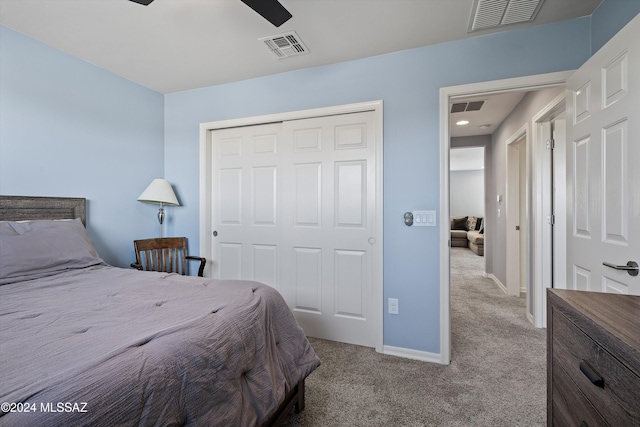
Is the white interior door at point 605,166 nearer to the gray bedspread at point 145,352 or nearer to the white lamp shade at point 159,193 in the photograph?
the gray bedspread at point 145,352

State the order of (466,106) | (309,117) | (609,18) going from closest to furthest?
1. (609,18)
2. (309,117)
3. (466,106)

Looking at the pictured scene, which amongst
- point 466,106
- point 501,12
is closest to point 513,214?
point 466,106

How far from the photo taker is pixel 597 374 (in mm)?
754

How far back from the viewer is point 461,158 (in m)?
8.12

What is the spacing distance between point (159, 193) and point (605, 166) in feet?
11.1

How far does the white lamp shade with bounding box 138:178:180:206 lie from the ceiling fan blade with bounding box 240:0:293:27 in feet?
6.80

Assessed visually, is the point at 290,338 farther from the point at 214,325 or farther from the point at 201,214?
the point at 201,214

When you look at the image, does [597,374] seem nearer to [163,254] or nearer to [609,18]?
[609,18]

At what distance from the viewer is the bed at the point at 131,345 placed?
69 cm

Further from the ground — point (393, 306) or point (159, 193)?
point (159, 193)

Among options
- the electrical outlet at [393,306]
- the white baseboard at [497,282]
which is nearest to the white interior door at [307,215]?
the electrical outlet at [393,306]

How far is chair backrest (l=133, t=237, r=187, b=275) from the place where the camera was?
2.77 m

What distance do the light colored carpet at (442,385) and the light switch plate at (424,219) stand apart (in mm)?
862

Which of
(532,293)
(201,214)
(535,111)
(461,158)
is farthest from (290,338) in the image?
(461,158)
